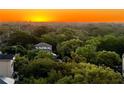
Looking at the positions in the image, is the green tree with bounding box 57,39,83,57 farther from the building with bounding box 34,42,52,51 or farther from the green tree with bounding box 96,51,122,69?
the green tree with bounding box 96,51,122,69

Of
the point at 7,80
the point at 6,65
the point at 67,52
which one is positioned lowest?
the point at 7,80

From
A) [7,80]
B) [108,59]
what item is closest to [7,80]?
[7,80]

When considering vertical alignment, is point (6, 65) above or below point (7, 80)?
above

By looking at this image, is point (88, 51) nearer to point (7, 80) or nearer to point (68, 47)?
point (68, 47)

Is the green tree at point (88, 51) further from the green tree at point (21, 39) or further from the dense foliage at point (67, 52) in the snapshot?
the green tree at point (21, 39)

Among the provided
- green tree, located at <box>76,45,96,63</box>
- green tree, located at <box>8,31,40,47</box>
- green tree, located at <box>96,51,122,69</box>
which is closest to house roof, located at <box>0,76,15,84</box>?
green tree, located at <box>8,31,40,47</box>

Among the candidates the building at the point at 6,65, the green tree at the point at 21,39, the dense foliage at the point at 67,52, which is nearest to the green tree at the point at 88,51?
the dense foliage at the point at 67,52

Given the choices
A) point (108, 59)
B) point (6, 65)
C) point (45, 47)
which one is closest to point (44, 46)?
point (45, 47)
